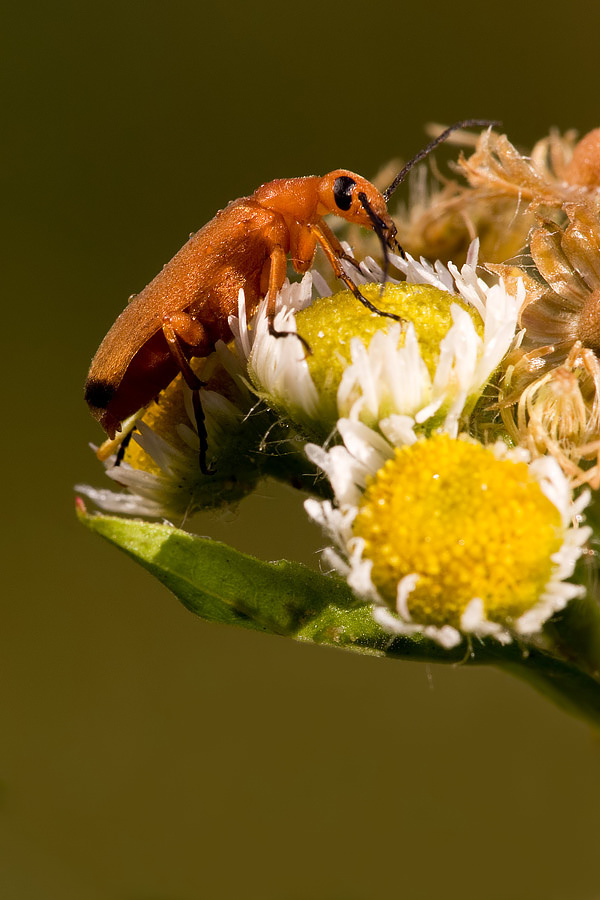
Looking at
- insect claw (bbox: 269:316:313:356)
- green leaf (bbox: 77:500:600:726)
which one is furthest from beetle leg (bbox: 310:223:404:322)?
green leaf (bbox: 77:500:600:726)

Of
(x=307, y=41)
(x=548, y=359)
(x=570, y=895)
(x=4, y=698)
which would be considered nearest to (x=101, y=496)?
(x=548, y=359)

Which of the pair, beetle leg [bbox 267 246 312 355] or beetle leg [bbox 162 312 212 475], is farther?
beetle leg [bbox 162 312 212 475]

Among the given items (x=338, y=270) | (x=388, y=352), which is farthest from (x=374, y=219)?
(x=388, y=352)

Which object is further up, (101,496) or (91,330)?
(101,496)

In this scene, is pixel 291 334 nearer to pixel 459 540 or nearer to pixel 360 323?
pixel 360 323

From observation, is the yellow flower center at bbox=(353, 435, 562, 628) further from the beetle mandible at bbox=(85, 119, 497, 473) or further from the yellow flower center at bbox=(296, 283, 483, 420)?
the beetle mandible at bbox=(85, 119, 497, 473)

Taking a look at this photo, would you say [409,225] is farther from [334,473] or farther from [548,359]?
[334,473]

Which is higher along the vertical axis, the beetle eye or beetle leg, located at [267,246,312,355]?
the beetle eye
